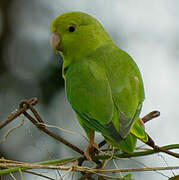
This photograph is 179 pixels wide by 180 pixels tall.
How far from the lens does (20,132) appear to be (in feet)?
15.3

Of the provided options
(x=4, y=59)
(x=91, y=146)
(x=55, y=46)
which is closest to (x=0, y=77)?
(x=4, y=59)

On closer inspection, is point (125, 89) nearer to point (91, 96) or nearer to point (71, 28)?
point (91, 96)

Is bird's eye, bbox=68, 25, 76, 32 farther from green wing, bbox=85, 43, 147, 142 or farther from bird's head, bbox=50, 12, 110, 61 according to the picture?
green wing, bbox=85, 43, 147, 142

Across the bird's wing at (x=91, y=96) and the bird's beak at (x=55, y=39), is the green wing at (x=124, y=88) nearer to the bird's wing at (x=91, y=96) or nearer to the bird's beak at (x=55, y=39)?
the bird's wing at (x=91, y=96)

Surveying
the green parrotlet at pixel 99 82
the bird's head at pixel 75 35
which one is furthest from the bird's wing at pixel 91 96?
the bird's head at pixel 75 35

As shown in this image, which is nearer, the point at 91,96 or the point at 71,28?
the point at 91,96

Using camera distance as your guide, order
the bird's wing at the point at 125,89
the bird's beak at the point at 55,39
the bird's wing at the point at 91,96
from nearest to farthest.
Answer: the bird's wing at the point at 125,89 → the bird's wing at the point at 91,96 → the bird's beak at the point at 55,39

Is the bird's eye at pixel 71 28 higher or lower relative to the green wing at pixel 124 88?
higher

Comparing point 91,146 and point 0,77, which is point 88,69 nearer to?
point 91,146

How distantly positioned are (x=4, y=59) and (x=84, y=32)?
2764mm

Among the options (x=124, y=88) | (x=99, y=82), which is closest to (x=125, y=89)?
(x=124, y=88)

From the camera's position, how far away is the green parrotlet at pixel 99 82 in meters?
1.90

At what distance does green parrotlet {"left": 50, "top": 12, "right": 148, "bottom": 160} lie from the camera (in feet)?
6.24

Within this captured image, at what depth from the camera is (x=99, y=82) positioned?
2141 millimetres
